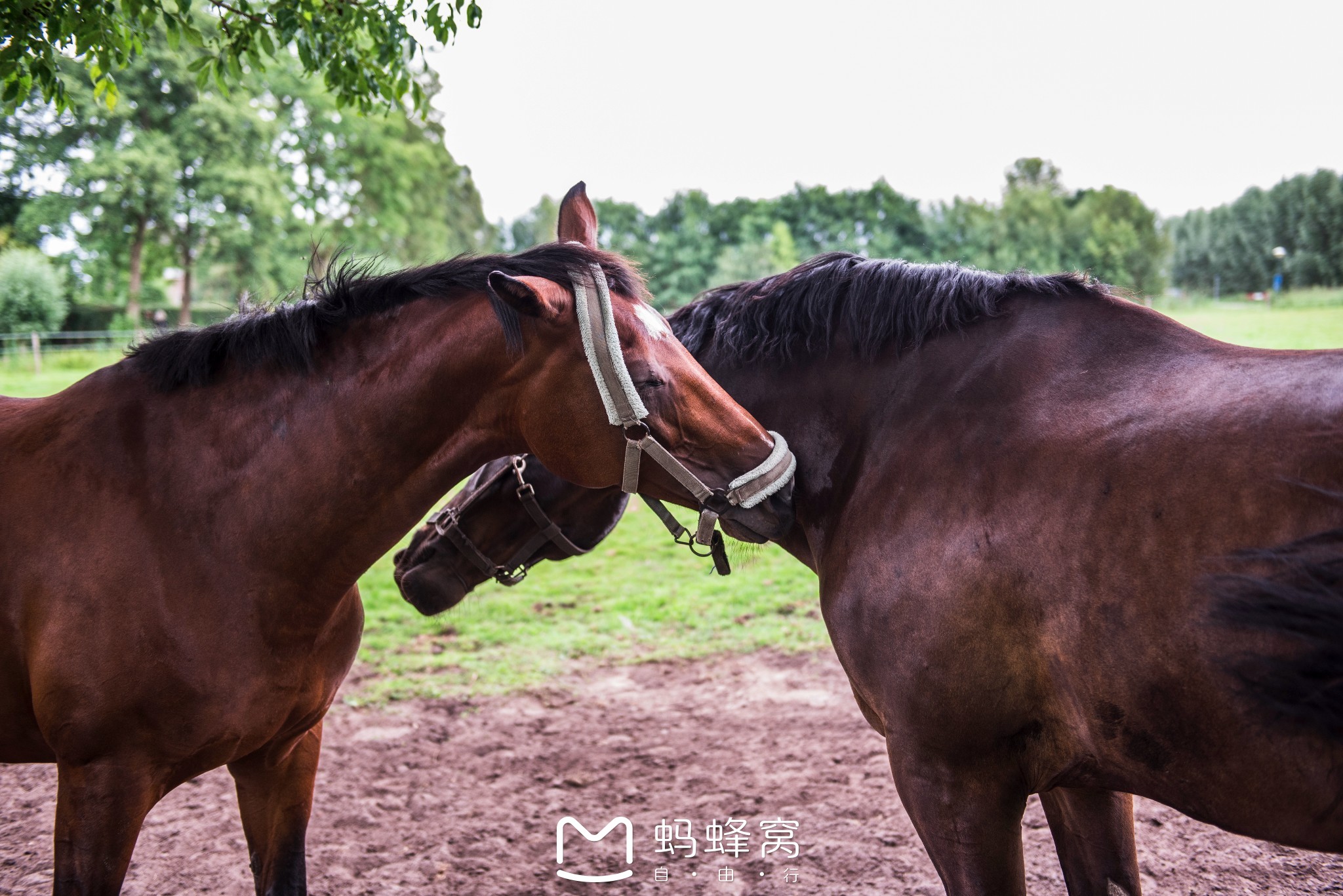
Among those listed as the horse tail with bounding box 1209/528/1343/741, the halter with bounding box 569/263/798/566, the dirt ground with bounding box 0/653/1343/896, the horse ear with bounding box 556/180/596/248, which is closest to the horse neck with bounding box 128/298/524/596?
the halter with bounding box 569/263/798/566

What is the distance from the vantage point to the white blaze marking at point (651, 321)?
222cm

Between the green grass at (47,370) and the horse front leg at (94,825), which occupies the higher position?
the green grass at (47,370)

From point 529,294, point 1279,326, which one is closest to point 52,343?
point 529,294

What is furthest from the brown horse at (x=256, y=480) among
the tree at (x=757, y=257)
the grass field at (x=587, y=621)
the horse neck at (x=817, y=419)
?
the tree at (x=757, y=257)

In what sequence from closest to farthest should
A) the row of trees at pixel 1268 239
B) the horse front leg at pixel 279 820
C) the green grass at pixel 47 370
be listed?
the horse front leg at pixel 279 820, the row of trees at pixel 1268 239, the green grass at pixel 47 370

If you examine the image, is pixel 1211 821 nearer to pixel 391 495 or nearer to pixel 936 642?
pixel 936 642

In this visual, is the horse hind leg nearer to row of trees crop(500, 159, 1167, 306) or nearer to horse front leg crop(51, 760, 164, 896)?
horse front leg crop(51, 760, 164, 896)

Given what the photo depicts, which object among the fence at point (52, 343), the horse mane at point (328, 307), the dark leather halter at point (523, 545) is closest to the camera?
the horse mane at point (328, 307)

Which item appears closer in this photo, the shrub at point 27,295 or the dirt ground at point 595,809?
the dirt ground at point 595,809

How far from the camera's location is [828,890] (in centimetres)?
350

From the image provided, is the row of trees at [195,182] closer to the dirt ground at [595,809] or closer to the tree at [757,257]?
the tree at [757,257]

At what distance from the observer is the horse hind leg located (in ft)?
8.45

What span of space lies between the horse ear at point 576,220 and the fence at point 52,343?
16.3m

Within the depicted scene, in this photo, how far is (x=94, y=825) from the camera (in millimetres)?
2150
